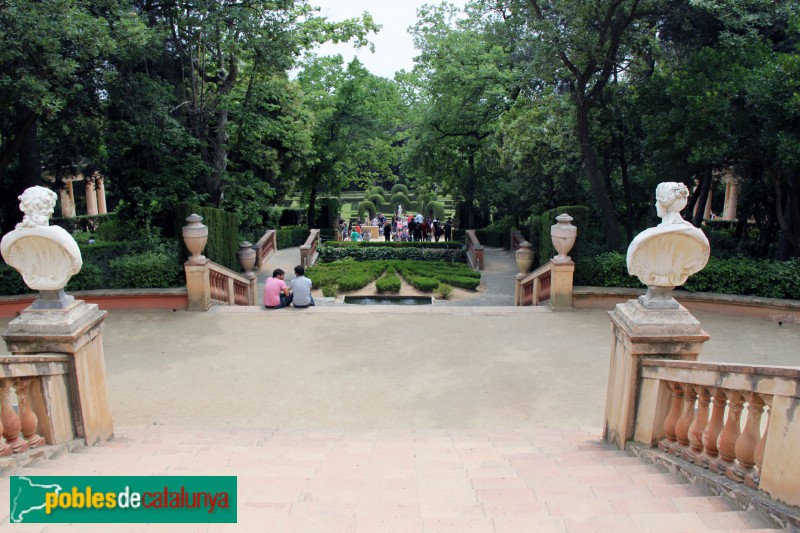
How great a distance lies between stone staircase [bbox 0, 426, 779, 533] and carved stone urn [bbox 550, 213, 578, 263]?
5.95 meters

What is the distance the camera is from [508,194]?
23.6 m

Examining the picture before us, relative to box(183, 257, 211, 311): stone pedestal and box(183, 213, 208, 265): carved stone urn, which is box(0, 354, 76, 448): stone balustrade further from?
box(183, 213, 208, 265): carved stone urn

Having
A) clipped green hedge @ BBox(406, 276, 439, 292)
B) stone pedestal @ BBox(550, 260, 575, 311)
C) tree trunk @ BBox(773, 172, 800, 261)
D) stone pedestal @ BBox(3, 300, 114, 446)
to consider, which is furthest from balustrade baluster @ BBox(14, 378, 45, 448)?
tree trunk @ BBox(773, 172, 800, 261)

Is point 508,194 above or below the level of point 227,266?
above

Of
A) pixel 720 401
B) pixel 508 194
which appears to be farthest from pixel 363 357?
pixel 508 194

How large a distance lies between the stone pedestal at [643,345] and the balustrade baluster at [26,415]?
4956 millimetres

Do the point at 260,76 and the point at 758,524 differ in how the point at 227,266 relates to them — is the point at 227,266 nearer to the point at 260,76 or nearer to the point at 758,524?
the point at 260,76

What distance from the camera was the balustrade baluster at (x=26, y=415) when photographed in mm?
4441

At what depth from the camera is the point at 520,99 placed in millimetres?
23484

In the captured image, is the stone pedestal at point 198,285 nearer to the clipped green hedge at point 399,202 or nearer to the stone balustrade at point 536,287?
the stone balustrade at point 536,287

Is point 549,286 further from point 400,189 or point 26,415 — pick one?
point 400,189

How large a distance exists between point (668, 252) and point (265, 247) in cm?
1949

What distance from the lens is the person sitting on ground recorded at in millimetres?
11047

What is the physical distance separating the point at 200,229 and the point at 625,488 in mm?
9317
